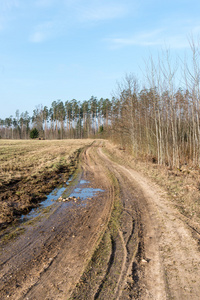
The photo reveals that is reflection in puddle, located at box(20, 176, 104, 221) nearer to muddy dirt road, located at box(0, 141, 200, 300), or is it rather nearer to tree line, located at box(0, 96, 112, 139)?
muddy dirt road, located at box(0, 141, 200, 300)

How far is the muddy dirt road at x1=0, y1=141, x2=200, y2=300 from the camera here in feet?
Answer: 10.4

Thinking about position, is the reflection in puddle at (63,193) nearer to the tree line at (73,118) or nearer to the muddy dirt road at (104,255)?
the muddy dirt road at (104,255)

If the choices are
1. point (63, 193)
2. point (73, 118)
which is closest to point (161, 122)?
point (63, 193)

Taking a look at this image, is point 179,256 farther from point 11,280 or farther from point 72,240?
point 11,280

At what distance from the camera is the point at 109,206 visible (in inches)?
281

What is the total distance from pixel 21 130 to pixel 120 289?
105 m

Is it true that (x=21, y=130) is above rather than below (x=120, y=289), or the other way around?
above

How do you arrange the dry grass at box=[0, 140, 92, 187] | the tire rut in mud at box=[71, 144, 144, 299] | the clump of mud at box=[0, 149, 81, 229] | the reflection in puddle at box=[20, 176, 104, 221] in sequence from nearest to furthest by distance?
the tire rut in mud at box=[71, 144, 144, 299], the clump of mud at box=[0, 149, 81, 229], the reflection in puddle at box=[20, 176, 104, 221], the dry grass at box=[0, 140, 92, 187]

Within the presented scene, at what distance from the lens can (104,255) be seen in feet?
13.6

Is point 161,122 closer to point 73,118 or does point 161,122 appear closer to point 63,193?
point 63,193

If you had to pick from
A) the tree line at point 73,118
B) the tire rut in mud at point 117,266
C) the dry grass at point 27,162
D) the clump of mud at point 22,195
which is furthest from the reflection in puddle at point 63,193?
the tree line at point 73,118

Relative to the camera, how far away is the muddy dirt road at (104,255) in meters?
3.18

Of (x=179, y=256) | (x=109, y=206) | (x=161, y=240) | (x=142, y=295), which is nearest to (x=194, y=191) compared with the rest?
(x=109, y=206)

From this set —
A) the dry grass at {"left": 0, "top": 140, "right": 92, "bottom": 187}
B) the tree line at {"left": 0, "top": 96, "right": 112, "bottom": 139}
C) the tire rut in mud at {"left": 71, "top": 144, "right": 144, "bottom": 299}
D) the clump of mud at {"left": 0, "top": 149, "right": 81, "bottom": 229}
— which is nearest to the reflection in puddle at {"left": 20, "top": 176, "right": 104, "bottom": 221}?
the clump of mud at {"left": 0, "top": 149, "right": 81, "bottom": 229}
